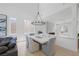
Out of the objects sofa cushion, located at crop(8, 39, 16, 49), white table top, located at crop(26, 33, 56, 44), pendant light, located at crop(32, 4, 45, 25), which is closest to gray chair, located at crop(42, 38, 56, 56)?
white table top, located at crop(26, 33, 56, 44)

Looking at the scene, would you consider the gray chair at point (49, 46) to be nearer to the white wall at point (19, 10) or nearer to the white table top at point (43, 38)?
the white table top at point (43, 38)

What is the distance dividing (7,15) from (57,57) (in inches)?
61.0

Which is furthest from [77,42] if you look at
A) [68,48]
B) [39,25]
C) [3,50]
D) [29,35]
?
[3,50]

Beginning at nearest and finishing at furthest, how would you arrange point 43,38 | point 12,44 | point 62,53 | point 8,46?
point 8,46
point 12,44
point 62,53
point 43,38

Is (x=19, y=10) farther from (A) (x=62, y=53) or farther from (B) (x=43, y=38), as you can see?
(A) (x=62, y=53)

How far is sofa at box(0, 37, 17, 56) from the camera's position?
6.36 feet

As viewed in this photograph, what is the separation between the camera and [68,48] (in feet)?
8.12

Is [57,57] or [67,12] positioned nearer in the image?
[57,57]

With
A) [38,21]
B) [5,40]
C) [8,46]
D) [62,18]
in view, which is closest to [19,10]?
[38,21]

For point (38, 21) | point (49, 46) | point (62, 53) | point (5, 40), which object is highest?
point (38, 21)

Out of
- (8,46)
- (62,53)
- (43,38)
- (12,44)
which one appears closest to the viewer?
(8,46)

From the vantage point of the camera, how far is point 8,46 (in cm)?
215

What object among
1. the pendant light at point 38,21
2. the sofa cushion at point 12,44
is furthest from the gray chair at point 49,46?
the sofa cushion at point 12,44

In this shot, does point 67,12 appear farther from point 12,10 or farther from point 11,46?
point 11,46
